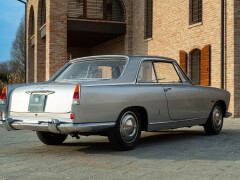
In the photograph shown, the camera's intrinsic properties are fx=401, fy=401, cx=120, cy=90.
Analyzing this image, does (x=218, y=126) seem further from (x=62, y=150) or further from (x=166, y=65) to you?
(x=62, y=150)

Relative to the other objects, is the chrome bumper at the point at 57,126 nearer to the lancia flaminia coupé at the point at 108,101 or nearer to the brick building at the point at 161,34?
the lancia flaminia coupé at the point at 108,101

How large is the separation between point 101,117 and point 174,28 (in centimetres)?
1359

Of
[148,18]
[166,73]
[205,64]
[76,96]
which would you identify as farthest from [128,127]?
[148,18]

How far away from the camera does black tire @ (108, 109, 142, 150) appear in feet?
20.0

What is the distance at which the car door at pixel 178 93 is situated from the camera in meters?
7.12

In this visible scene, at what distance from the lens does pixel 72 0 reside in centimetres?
3062

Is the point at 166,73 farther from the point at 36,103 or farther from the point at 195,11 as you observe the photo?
the point at 195,11

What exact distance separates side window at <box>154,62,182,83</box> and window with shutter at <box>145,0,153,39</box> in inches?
550

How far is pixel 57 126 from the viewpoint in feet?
18.4

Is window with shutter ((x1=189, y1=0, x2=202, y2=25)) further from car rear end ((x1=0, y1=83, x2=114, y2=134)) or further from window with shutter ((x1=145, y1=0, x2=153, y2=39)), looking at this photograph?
car rear end ((x1=0, y1=83, x2=114, y2=134))

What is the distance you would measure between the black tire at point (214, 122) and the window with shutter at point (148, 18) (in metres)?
13.5

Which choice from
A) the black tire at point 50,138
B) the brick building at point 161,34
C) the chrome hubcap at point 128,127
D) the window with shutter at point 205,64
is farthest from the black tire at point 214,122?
the window with shutter at point 205,64

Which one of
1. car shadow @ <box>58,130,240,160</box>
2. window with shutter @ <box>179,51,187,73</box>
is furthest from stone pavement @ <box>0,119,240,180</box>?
window with shutter @ <box>179,51,187,73</box>

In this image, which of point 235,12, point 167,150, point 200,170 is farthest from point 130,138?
point 235,12
